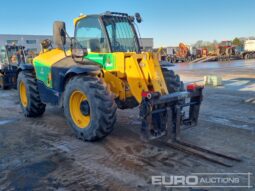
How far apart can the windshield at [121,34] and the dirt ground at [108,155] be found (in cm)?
176


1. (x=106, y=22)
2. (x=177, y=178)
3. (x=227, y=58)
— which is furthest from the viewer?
(x=227, y=58)

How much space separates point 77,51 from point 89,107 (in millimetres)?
1222

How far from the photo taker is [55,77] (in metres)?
6.23

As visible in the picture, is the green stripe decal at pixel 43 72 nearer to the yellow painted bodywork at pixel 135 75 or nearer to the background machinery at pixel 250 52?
the yellow painted bodywork at pixel 135 75

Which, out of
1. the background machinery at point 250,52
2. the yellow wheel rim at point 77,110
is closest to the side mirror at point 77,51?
the yellow wheel rim at point 77,110

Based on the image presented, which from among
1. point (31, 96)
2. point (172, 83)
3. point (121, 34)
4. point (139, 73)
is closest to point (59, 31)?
point (121, 34)

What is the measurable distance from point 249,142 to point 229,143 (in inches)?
14.4

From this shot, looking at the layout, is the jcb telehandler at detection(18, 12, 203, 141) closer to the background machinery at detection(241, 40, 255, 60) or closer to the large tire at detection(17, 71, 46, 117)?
the large tire at detection(17, 71, 46, 117)

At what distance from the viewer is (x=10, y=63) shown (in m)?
15.0

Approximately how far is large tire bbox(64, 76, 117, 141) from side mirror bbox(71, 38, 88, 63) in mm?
542

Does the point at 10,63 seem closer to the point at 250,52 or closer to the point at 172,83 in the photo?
the point at 172,83

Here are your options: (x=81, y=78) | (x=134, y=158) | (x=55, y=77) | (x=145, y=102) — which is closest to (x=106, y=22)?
(x=81, y=78)

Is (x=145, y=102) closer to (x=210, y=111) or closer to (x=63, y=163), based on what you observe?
(x=63, y=163)

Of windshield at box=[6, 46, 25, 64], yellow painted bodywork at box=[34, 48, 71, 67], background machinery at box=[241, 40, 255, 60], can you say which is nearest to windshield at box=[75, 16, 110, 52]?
yellow painted bodywork at box=[34, 48, 71, 67]
